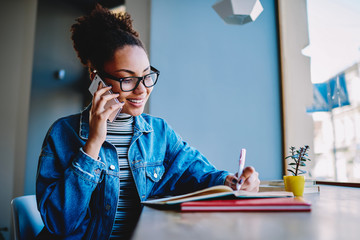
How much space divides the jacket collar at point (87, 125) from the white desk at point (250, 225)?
22.0 inches

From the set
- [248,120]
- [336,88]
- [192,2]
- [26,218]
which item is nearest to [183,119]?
[248,120]

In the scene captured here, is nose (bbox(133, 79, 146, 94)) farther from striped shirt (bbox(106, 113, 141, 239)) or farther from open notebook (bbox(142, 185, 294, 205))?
open notebook (bbox(142, 185, 294, 205))

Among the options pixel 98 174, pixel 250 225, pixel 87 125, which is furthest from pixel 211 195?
pixel 87 125

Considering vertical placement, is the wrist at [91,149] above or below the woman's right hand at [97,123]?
below

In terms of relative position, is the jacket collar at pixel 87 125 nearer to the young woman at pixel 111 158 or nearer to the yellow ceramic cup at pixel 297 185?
the young woman at pixel 111 158

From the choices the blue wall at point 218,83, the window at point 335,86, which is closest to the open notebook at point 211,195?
the window at point 335,86

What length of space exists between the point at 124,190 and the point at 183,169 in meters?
0.28

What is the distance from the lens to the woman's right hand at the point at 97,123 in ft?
3.17

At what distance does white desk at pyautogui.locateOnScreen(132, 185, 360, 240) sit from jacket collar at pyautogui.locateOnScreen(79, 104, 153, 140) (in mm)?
559

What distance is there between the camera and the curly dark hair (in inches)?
47.4

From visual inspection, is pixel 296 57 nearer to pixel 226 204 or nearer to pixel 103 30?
pixel 103 30

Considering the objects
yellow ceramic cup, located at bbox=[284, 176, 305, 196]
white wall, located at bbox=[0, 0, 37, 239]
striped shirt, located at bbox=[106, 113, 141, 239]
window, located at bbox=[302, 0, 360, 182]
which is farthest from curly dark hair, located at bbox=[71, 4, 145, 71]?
white wall, located at bbox=[0, 0, 37, 239]

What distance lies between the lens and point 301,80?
220 centimetres

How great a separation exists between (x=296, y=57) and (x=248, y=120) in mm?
612
